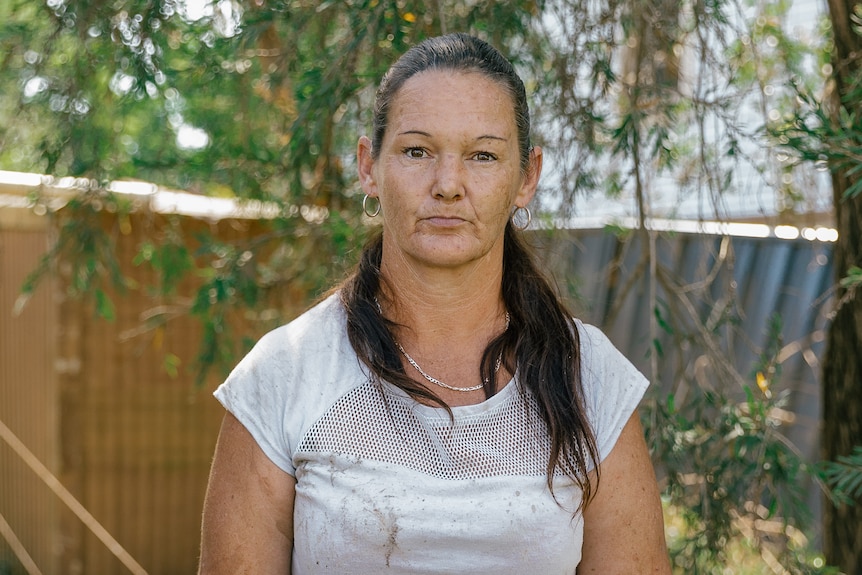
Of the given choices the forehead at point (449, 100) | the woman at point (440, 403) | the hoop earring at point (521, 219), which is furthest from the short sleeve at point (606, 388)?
the forehead at point (449, 100)

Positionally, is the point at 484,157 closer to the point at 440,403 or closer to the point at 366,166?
the point at 366,166

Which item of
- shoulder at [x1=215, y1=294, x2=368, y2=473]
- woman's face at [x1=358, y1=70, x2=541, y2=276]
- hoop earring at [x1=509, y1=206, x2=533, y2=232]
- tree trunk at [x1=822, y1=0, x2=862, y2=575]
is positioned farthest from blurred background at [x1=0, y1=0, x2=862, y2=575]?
shoulder at [x1=215, y1=294, x2=368, y2=473]

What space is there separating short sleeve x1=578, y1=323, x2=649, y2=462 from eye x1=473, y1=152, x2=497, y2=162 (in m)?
0.42

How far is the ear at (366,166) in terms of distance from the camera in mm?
2113

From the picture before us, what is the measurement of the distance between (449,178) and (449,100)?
0.16 meters

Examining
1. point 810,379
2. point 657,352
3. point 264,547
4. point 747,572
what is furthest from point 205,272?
Result: point 810,379

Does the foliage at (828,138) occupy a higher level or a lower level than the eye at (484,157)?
higher

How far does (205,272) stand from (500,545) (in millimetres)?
2124

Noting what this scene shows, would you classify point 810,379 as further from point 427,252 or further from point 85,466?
point 85,466

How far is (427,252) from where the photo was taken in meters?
1.99

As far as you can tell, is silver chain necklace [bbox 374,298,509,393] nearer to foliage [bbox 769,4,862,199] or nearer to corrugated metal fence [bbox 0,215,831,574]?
foliage [bbox 769,4,862,199]

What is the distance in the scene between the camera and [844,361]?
314cm

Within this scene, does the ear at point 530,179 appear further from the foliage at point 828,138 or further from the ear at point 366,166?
the foliage at point 828,138

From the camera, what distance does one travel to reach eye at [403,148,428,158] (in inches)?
77.9
